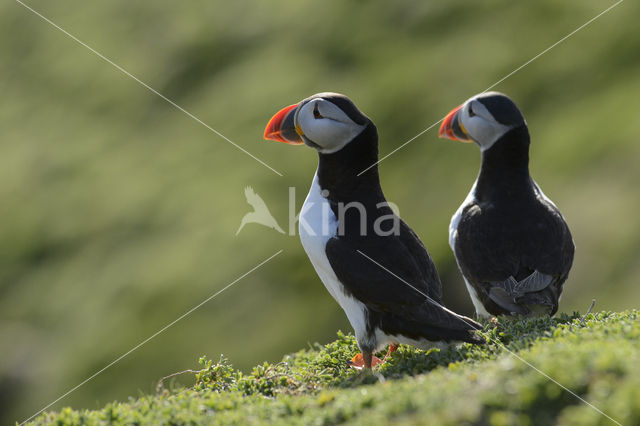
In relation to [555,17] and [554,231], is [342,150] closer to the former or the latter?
[554,231]

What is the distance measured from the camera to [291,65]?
20578mm

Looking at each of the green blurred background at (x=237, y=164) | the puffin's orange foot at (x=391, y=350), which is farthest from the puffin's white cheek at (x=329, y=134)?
the green blurred background at (x=237, y=164)

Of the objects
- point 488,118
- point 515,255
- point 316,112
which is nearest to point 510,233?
point 515,255

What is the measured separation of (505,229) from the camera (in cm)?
614

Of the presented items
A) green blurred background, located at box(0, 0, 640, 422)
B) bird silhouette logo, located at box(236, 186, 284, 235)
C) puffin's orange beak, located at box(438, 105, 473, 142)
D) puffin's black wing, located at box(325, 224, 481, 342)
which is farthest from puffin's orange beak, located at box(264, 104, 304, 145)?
bird silhouette logo, located at box(236, 186, 284, 235)

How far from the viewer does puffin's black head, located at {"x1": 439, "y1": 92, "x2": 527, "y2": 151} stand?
6523 mm

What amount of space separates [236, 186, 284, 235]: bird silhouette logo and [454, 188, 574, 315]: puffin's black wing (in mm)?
9479

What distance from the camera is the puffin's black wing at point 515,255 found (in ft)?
19.4

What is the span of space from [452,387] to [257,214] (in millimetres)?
13334

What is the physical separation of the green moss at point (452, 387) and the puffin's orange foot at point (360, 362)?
0.26 ft

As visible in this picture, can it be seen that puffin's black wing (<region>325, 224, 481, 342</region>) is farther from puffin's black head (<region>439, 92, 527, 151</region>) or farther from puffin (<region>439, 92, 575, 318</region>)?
puffin's black head (<region>439, 92, 527, 151</region>)

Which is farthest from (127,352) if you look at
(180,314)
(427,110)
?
(427,110)

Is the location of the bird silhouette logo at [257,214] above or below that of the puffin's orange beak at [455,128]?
above

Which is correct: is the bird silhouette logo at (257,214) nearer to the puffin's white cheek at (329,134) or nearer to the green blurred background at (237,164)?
the green blurred background at (237,164)
